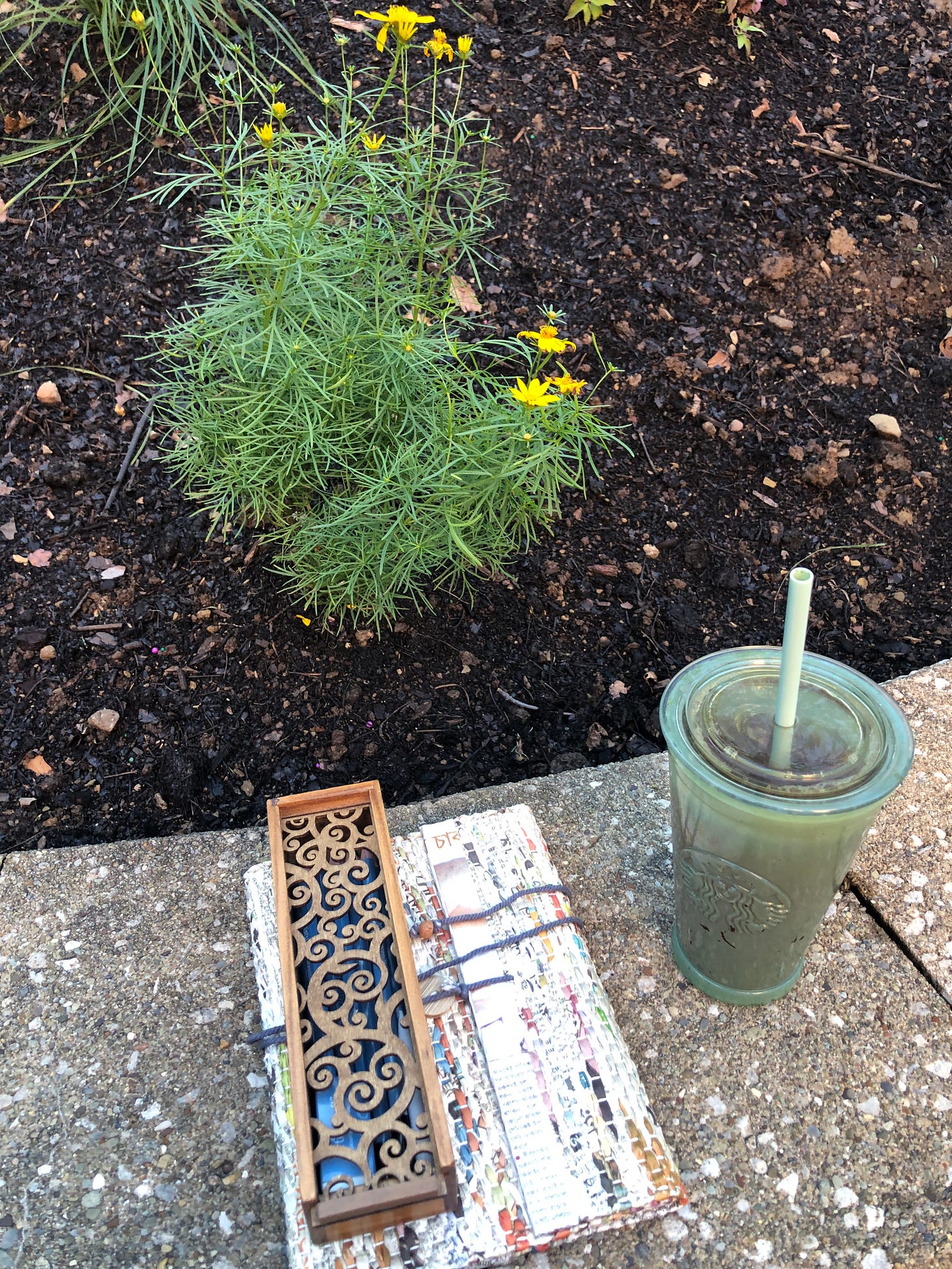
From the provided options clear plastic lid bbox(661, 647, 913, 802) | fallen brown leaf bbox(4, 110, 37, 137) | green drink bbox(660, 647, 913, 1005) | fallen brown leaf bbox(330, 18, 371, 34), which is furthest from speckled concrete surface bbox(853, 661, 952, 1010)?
fallen brown leaf bbox(4, 110, 37, 137)

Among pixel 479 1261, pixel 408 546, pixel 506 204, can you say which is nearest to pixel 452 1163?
pixel 479 1261

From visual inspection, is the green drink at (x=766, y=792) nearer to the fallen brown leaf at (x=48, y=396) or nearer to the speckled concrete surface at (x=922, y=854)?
the speckled concrete surface at (x=922, y=854)

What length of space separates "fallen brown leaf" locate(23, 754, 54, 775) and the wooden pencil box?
2.28 ft

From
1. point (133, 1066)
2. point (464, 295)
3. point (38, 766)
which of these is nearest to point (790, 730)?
point (133, 1066)

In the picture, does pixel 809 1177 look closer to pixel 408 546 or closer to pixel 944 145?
pixel 408 546

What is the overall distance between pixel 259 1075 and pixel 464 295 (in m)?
2.04

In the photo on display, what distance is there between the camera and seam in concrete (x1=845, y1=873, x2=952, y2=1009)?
1.59m

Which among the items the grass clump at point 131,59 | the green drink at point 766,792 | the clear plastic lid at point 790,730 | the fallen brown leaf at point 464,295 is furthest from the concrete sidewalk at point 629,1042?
the grass clump at point 131,59

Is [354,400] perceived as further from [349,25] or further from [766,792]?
[349,25]

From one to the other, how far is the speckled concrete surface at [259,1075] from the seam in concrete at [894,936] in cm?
2

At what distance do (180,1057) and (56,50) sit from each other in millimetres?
2930

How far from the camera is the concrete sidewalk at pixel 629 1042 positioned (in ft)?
4.34

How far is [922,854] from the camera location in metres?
1.76

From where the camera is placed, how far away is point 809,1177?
1.38m
